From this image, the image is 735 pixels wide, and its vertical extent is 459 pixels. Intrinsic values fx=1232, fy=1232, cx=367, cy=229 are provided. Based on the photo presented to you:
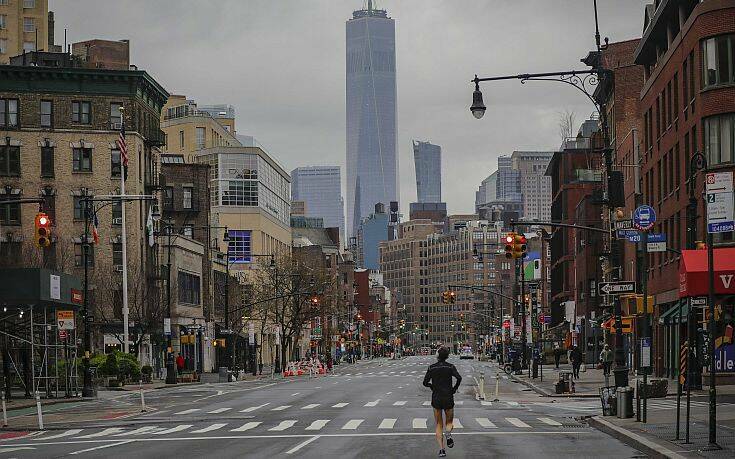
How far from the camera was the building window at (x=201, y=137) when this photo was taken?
14738 cm

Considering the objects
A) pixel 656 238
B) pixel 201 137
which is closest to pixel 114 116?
pixel 201 137

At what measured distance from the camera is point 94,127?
95.2 m

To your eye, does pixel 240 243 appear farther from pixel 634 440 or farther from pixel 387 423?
pixel 634 440

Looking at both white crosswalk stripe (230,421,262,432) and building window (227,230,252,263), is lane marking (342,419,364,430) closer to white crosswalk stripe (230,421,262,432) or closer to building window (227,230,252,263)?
white crosswalk stripe (230,421,262,432)

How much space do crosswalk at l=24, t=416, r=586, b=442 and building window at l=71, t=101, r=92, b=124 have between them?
204 ft

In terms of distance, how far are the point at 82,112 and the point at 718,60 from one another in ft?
182

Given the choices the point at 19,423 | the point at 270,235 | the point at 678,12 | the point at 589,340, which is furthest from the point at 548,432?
the point at 270,235

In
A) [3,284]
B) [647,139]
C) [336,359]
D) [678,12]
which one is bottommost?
[336,359]

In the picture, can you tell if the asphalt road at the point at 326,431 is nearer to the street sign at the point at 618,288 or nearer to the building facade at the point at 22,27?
the street sign at the point at 618,288

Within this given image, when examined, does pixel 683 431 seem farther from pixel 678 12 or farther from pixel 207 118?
pixel 207 118

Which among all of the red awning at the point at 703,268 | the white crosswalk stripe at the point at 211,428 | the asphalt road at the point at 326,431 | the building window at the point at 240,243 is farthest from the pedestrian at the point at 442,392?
the building window at the point at 240,243

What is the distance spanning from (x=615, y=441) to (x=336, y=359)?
152206 millimetres

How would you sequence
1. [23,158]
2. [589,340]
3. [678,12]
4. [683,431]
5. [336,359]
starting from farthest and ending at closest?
1. [336,359]
2. [589,340]
3. [23,158]
4. [678,12]
5. [683,431]

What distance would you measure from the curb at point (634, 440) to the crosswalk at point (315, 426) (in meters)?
1.31
